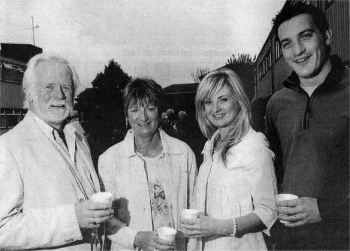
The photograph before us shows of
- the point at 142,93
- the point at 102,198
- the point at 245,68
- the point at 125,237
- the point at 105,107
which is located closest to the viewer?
the point at 102,198

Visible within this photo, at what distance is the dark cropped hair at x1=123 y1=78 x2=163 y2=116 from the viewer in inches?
60.5

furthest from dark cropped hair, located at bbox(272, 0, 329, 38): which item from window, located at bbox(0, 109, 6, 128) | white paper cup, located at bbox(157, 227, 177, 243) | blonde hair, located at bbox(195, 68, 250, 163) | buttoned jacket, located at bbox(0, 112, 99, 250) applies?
window, located at bbox(0, 109, 6, 128)

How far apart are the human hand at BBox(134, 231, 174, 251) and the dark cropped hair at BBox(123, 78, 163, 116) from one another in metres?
0.66

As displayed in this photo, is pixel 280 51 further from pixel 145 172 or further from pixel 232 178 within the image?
pixel 145 172

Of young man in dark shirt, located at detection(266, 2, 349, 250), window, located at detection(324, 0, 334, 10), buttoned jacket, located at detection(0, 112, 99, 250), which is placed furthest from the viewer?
window, located at detection(324, 0, 334, 10)

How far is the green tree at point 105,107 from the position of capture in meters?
1.72

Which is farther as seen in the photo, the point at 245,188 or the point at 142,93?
the point at 142,93

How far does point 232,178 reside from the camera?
4.44 ft

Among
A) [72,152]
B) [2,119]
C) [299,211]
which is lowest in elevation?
[299,211]

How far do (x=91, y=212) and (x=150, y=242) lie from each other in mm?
365

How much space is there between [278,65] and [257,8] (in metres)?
0.36

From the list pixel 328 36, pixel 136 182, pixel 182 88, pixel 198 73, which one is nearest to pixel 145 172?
pixel 136 182

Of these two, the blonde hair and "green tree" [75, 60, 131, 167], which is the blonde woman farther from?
"green tree" [75, 60, 131, 167]

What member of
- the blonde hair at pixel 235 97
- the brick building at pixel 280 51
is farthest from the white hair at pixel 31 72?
the brick building at pixel 280 51
